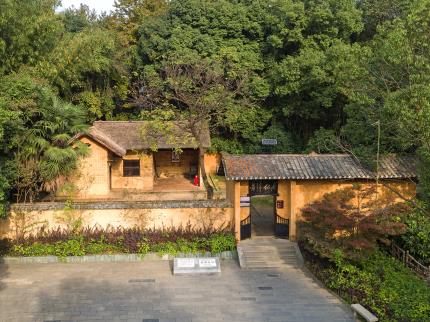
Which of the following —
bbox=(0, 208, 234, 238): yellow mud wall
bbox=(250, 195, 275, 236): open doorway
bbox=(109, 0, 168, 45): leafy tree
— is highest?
bbox=(109, 0, 168, 45): leafy tree

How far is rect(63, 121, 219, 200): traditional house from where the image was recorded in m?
24.0

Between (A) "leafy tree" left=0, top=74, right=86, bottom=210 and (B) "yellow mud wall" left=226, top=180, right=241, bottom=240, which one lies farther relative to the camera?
(B) "yellow mud wall" left=226, top=180, right=241, bottom=240

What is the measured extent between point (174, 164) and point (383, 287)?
19.6 metres

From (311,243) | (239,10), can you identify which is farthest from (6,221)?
(239,10)

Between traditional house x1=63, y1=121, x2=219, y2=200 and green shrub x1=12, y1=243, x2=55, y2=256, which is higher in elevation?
traditional house x1=63, y1=121, x2=219, y2=200

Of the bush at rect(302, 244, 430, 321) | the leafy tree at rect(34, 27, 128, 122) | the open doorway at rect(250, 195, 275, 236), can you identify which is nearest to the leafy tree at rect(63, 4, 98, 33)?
the leafy tree at rect(34, 27, 128, 122)

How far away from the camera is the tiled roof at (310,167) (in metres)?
17.6

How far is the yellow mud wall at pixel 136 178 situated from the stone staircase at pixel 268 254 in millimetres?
10753

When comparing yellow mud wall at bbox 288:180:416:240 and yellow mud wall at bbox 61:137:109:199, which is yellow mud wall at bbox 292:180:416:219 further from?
yellow mud wall at bbox 61:137:109:199

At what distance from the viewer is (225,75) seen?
30.5 metres

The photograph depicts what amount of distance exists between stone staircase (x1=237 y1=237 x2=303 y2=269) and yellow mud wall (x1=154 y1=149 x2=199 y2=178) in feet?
45.0

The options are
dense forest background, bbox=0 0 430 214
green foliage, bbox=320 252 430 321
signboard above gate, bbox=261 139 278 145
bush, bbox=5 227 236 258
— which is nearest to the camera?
green foliage, bbox=320 252 430 321

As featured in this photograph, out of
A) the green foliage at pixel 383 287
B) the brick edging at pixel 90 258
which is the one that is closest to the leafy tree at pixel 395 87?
the green foliage at pixel 383 287

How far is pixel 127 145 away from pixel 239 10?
13524 millimetres
